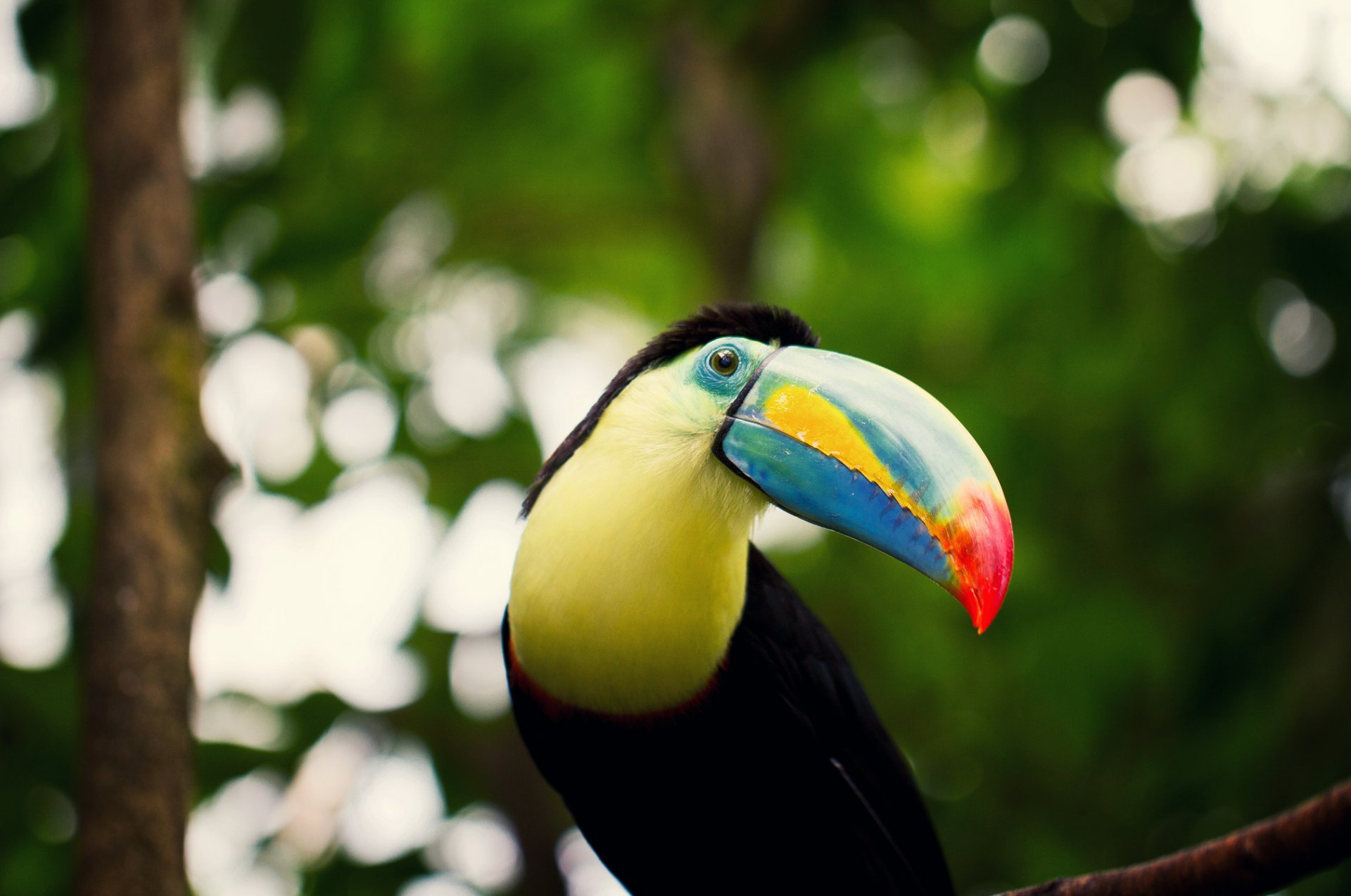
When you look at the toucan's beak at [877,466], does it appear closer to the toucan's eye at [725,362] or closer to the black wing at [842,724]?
the toucan's eye at [725,362]

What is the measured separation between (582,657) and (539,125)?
299cm

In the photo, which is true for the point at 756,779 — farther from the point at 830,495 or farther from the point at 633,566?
the point at 830,495

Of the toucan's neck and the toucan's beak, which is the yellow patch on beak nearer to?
the toucan's beak

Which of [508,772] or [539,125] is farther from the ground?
[539,125]

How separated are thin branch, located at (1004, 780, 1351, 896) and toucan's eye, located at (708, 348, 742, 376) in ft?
4.36

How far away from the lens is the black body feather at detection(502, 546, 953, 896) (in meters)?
2.66

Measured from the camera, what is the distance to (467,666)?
4.46 meters

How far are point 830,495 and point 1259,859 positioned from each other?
1150 millimetres

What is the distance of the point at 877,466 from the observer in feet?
7.43

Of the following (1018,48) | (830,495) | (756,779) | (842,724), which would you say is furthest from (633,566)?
(1018,48)

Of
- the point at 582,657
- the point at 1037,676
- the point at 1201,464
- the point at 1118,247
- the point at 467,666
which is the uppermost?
the point at 1118,247

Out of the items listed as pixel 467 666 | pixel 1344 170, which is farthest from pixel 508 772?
pixel 1344 170

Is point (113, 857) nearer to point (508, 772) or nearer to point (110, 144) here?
point (110, 144)

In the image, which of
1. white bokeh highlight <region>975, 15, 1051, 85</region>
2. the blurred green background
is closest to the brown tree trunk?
the blurred green background
